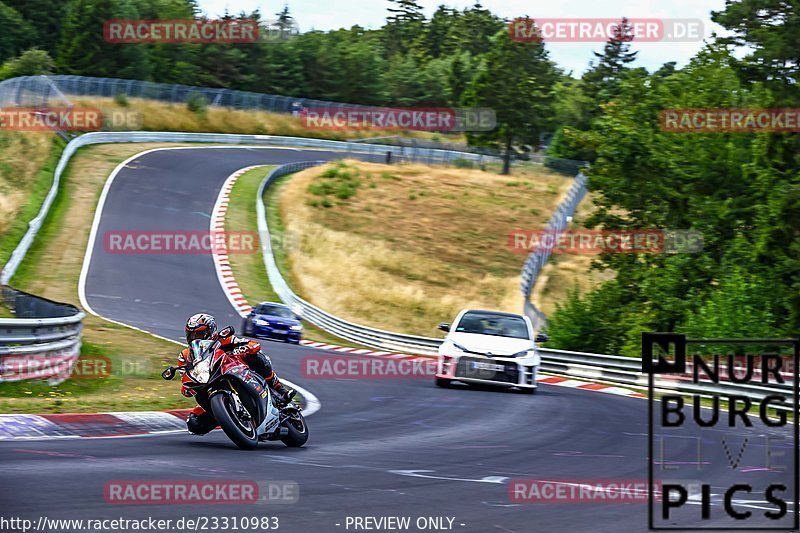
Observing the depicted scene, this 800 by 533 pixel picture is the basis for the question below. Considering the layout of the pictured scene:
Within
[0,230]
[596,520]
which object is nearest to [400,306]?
[0,230]

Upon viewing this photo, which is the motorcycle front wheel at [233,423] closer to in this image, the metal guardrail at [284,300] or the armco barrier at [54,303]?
the metal guardrail at [284,300]

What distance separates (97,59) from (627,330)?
56776 mm

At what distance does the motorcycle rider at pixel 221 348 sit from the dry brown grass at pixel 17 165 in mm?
26914

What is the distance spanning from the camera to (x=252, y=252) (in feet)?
138

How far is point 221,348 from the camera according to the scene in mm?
9789

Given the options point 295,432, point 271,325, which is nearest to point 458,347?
point 295,432

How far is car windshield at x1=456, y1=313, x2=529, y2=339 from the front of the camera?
1903 cm

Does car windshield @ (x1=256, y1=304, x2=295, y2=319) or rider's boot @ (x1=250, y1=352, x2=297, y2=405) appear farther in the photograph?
car windshield @ (x1=256, y1=304, x2=295, y2=319)

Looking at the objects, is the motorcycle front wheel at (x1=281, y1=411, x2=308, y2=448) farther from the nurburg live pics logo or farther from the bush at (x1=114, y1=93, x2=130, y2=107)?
the bush at (x1=114, y1=93, x2=130, y2=107)

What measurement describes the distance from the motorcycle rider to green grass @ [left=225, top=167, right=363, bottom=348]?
22.0 meters

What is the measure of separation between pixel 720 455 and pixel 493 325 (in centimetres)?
775

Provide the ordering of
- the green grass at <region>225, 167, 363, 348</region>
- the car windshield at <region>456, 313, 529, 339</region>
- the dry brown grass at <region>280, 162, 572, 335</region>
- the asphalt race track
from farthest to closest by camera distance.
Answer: the dry brown grass at <region>280, 162, 572, 335</region> < the green grass at <region>225, 167, 363, 348</region> < the car windshield at <region>456, 313, 529, 339</region> < the asphalt race track

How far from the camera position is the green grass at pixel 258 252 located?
3565 cm

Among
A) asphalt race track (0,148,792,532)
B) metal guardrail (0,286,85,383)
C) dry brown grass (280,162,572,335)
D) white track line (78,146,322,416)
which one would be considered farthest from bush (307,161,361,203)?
metal guardrail (0,286,85,383)
